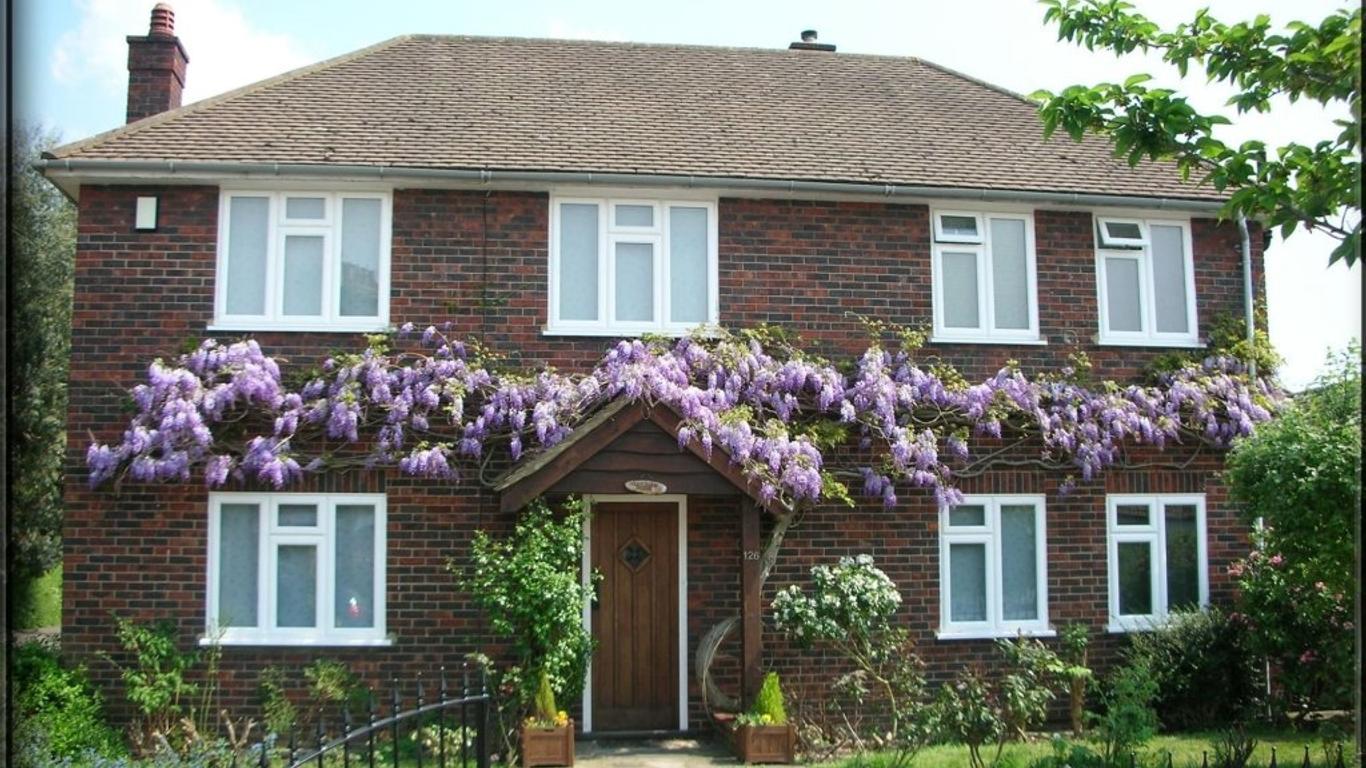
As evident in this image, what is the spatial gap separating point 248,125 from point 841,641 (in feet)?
26.0

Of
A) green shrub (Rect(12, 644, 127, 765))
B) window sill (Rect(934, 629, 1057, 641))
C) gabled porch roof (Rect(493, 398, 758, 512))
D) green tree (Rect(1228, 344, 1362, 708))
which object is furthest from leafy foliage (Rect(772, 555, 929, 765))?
green shrub (Rect(12, 644, 127, 765))

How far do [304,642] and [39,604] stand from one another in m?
8.37

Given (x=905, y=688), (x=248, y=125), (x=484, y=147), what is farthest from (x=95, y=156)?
(x=905, y=688)

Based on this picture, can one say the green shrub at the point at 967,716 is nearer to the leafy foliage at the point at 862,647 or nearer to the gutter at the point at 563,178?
the leafy foliage at the point at 862,647

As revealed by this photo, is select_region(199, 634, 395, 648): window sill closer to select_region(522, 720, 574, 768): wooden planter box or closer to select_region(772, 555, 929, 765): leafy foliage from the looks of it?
select_region(522, 720, 574, 768): wooden planter box

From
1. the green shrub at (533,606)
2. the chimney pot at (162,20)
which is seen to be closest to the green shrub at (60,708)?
the green shrub at (533,606)

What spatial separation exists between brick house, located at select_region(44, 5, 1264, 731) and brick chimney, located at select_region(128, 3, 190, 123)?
1046 millimetres

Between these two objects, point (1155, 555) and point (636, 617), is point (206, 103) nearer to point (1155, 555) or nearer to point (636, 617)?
point (636, 617)

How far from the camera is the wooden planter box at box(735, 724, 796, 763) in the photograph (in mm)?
9688

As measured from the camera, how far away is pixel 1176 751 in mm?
9703

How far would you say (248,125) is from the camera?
39.0 feet

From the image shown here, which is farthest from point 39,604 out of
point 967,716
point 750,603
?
point 967,716

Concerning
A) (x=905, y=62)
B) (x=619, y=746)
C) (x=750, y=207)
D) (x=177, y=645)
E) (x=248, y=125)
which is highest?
(x=905, y=62)

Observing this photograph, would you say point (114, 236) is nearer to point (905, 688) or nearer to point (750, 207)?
point (750, 207)
